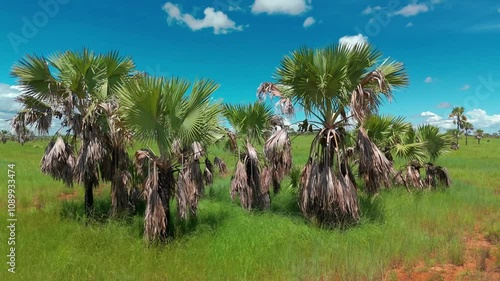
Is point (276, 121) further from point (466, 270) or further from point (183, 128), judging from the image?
point (466, 270)

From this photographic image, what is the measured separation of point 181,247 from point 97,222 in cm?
280

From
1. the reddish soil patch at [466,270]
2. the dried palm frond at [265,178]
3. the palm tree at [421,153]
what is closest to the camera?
the reddish soil patch at [466,270]

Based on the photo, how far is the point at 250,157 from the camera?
10164 mm

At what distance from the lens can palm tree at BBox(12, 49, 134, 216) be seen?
8641mm

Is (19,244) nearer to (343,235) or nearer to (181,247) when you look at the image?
(181,247)

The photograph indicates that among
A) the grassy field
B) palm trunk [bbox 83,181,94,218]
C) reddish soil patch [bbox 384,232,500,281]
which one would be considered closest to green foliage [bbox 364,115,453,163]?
the grassy field

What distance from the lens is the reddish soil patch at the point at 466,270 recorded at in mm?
6004

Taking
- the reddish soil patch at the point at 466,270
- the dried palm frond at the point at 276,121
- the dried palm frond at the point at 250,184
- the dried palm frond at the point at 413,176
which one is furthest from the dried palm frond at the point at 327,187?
the dried palm frond at the point at 413,176

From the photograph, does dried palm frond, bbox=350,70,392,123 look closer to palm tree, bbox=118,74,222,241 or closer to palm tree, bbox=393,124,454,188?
palm tree, bbox=118,74,222,241

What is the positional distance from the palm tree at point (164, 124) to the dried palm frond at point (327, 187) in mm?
2823

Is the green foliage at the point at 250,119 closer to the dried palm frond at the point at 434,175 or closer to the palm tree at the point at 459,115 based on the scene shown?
the dried palm frond at the point at 434,175

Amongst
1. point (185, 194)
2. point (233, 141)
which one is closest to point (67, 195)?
point (233, 141)

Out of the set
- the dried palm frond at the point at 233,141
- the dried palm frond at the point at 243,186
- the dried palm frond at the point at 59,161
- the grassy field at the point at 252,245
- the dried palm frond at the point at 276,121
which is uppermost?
the dried palm frond at the point at 276,121

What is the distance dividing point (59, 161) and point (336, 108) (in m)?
7.75
